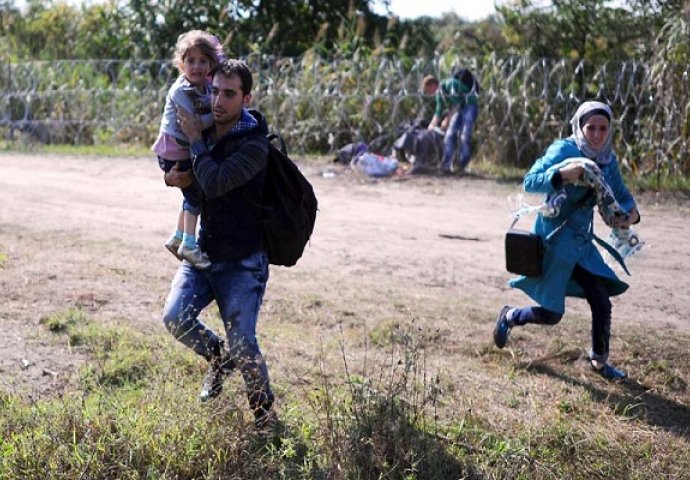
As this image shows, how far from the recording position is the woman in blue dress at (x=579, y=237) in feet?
20.5

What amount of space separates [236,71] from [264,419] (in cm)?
154

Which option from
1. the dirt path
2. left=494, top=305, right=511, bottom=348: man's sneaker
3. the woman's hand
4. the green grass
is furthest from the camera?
the dirt path

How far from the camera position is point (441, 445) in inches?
203

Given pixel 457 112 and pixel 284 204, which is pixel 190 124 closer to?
pixel 284 204

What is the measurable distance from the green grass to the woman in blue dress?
64 cm

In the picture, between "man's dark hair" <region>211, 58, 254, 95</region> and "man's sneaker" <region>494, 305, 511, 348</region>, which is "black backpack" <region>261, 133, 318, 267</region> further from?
"man's sneaker" <region>494, 305, 511, 348</region>

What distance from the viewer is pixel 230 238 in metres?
5.02

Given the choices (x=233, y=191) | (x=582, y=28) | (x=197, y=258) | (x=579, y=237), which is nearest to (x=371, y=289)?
(x=579, y=237)

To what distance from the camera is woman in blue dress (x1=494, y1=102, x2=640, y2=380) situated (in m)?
6.24

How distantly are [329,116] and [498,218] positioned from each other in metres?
6.21

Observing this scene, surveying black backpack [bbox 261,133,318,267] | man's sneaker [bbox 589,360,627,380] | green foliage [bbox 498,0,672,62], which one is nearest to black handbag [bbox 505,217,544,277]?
man's sneaker [bbox 589,360,627,380]

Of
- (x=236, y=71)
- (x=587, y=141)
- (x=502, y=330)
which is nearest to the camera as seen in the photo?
(x=236, y=71)

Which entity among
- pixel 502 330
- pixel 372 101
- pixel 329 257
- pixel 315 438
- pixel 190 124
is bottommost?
pixel 329 257

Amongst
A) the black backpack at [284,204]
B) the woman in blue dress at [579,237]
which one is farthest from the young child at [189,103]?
the woman in blue dress at [579,237]
